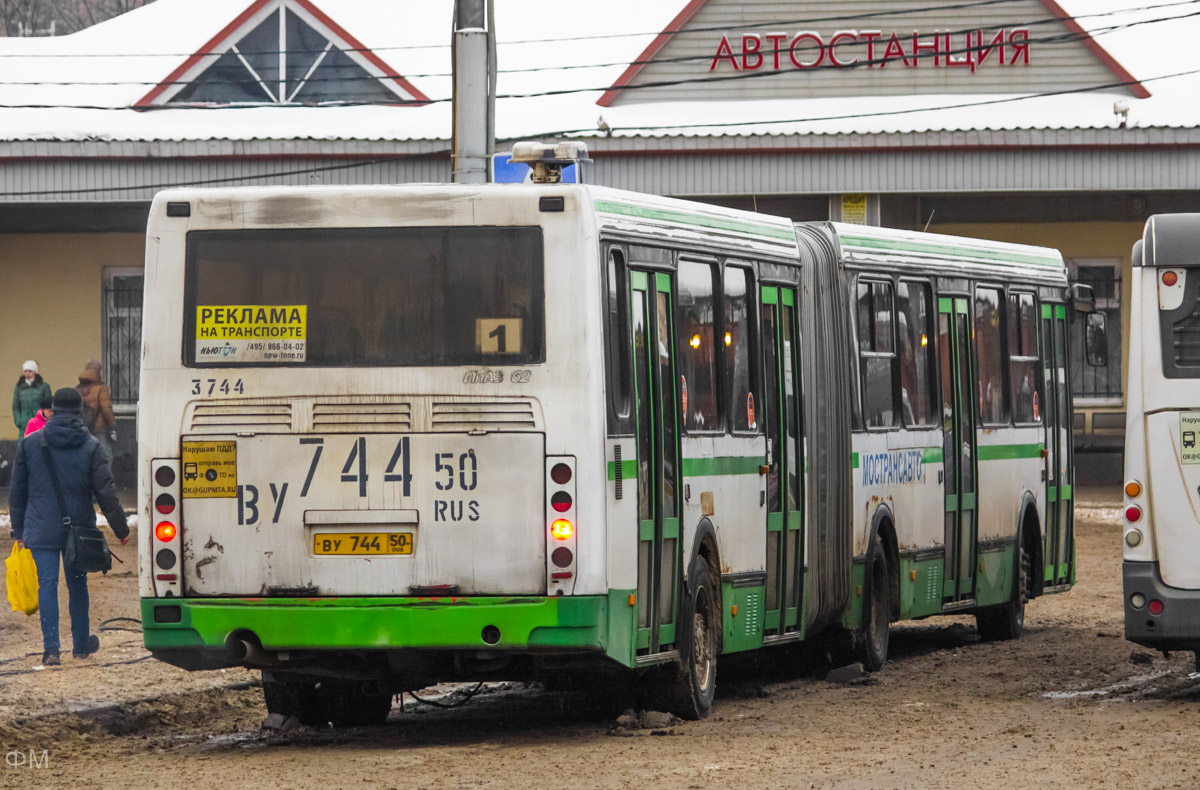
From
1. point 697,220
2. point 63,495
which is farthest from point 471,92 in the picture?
point 697,220

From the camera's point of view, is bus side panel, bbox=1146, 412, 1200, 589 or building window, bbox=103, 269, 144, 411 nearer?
bus side panel, bbox=1146, 412, 1200, 589

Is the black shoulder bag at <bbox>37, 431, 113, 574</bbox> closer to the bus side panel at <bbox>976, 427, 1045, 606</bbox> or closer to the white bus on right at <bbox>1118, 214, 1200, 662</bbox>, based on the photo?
the bus side panel at <bbox>976, 427, 1045, 606</bbox>

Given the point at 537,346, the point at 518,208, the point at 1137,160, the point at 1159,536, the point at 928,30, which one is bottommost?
the point at 1159,536

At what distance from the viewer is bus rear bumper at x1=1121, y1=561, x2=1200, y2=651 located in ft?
36.8

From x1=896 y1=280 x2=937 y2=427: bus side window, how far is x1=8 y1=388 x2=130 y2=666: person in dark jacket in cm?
512

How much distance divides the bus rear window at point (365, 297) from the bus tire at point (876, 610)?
15.0 ft

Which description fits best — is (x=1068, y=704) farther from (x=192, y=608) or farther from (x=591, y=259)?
(x=192, y=608)

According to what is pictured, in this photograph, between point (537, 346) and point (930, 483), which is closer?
point (537, 346)

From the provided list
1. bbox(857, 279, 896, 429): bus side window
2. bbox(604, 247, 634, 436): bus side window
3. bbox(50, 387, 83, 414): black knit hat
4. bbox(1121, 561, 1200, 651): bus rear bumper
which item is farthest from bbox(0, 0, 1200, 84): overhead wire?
bbox(604, 247, 634, 436): bus side window

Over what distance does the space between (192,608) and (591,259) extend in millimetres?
2408

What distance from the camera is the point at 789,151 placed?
27391mm

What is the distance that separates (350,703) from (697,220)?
307 centimetres

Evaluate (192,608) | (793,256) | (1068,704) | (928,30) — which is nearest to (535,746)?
(192,608)

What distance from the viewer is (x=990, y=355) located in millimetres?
15766
